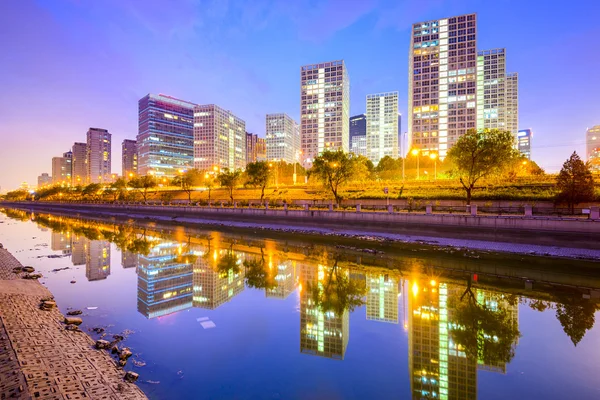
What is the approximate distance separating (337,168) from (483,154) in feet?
64.5

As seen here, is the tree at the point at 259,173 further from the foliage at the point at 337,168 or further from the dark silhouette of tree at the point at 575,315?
the dark silhouette of tree at the point at 575,315

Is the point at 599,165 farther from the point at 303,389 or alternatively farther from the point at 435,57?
the point at 303,389

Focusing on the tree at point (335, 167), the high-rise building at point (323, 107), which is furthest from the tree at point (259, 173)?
the high-rise building at point (323, 107)

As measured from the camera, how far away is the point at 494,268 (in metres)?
20.5

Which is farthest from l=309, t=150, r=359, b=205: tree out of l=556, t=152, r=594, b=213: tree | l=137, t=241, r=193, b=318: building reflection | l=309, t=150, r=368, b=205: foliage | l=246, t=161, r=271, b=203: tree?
l=137, t=241, r=193, b=318: building reflection

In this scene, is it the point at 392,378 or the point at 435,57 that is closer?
the point at 392,378

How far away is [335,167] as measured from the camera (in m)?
47.3

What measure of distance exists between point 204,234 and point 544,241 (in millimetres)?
36636

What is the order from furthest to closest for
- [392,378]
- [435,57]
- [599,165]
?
1. [435,57]
2. [599,165]
3. [392,378]

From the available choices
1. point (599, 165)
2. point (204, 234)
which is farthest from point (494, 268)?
point (599, 165)

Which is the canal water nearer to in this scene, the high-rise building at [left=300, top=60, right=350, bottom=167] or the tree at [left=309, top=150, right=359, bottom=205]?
the tree at [left=309, top=150, right=359, bottom=205]

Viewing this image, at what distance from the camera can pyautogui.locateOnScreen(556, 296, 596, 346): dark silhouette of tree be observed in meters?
11.4

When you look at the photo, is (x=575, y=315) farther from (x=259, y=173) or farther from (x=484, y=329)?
(x=259, y=173)

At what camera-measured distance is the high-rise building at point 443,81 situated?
139500 millimetres
